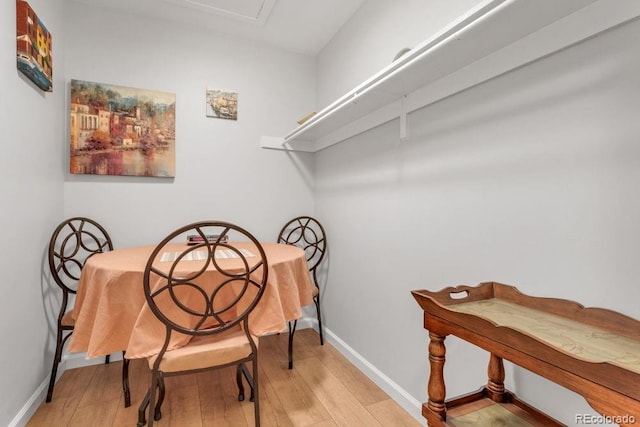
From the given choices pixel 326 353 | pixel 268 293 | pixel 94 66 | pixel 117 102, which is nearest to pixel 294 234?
pixel 326 353

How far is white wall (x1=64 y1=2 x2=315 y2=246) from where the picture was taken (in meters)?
2.21

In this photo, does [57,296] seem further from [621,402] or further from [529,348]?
[621,402]

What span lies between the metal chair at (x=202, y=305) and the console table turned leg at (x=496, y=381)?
3.14 feet

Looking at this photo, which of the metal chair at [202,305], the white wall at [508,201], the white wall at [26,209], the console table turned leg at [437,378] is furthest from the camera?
the white wall at [26,209]

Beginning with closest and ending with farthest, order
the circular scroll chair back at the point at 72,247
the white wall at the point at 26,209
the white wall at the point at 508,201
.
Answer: the white wall at the point at 508,201, the white wall at the point at 26,209, the circular scroll chair back at the point at 72,247

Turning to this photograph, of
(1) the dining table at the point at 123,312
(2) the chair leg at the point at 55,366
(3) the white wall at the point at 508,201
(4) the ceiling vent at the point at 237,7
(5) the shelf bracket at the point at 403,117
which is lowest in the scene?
(2) the chair leg at the point at 55,366

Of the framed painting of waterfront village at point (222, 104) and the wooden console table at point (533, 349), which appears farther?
the framed painting of waterfront village at point (222, 104)

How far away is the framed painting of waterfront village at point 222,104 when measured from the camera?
252 cm

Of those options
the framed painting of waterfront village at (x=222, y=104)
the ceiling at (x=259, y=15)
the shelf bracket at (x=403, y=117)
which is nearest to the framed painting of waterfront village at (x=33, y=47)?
the ceiling at (x=259, y=15)

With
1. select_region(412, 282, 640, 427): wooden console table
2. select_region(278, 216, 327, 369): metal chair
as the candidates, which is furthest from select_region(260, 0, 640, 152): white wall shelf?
select_region(278, 216, 327, 369): metal chair

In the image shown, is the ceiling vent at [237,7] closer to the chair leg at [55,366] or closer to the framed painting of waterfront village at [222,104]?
the framed painting of waterfront village at [222,104]

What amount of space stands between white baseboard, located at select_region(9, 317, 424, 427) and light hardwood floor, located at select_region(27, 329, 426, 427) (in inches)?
1.4

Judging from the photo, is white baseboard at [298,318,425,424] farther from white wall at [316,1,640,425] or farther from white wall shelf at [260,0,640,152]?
white wall shelf at [260,0,640,152]

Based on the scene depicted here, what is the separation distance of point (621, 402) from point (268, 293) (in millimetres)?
1203
